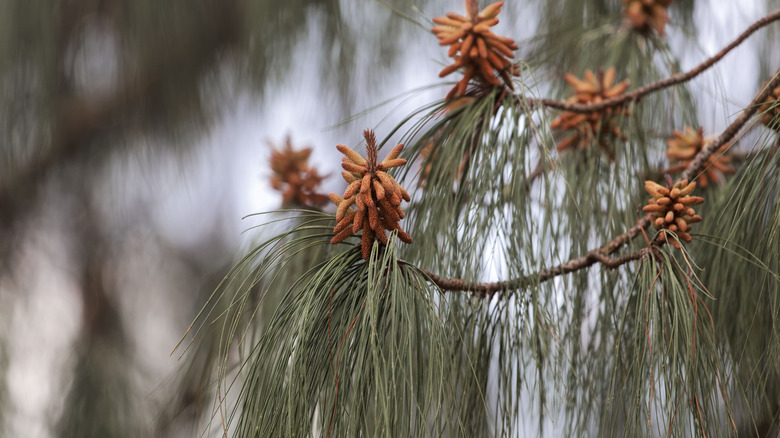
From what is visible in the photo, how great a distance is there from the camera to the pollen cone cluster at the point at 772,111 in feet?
2.01

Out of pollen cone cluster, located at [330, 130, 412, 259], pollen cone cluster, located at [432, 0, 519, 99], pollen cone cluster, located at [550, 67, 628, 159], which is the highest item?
pollen cone cluster, located at [550, 67, 628, 159]

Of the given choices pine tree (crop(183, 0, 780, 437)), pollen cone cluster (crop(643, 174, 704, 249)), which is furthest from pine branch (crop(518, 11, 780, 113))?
pollen cone cluster (crop(643, 174, 704, 249))

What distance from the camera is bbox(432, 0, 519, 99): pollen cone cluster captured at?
2.30 ft

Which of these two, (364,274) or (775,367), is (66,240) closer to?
(364,274)

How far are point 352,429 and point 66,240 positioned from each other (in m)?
0.96

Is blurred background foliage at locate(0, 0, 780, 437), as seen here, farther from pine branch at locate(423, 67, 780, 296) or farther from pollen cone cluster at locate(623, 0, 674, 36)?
pine branch at locate(423, 67, 780, 296)

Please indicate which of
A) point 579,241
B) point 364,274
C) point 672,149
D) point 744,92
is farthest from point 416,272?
point 744,92

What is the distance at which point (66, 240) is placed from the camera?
51.0 inches

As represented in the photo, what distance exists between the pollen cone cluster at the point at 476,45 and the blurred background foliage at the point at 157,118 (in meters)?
0.37

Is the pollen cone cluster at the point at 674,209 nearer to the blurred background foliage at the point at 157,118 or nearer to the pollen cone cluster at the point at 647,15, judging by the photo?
the blurred background foliage at the point at 157,118

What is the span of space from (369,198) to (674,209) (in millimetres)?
257

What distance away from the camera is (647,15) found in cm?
109

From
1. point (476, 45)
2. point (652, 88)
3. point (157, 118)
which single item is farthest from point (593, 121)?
point (157, 118)

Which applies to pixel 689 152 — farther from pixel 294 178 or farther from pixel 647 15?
pixel 294 178
